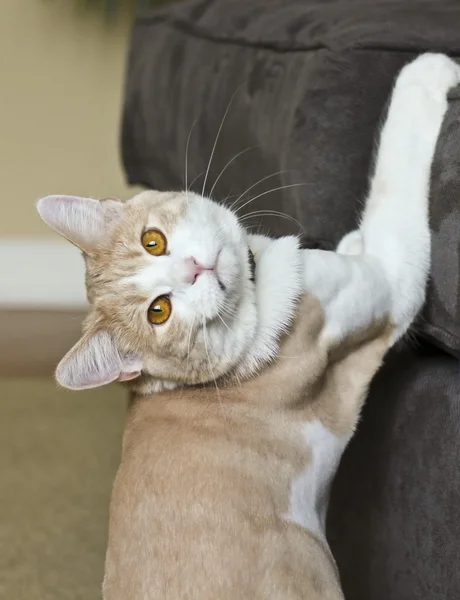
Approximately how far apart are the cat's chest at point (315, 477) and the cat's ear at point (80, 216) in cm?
46

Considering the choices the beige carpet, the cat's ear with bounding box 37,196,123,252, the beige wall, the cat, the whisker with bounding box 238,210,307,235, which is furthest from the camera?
the beige wall

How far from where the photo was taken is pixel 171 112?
6.00 ft

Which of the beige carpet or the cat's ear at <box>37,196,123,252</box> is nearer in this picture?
the cat's ear at <box>37,196,123,252</box>

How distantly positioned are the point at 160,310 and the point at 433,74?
0.53 m

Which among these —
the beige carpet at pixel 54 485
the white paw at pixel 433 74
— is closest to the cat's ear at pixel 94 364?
the white paw at pixel 433 74

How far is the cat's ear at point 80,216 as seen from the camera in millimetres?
1135

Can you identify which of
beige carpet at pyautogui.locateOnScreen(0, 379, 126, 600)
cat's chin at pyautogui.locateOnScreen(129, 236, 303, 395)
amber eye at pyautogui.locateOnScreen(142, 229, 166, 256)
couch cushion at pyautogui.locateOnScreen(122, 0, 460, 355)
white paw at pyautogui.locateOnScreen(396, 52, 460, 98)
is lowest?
beige carpet at pyautogui.locateOnScreen(0, 379, 126, 600)

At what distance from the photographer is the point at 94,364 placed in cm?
112

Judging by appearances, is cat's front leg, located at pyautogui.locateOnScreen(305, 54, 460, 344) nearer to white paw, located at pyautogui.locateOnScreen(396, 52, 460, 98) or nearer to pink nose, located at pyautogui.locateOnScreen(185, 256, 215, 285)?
white paw, located at pyautogui.locateOnScreen(396, 52, 460, 98)

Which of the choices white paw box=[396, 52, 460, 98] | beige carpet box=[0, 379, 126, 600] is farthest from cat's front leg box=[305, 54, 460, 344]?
beige carpet box=[0, 379, 126, 600]

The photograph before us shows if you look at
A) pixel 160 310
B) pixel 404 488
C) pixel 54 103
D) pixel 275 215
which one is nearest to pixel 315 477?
pixel 404 488

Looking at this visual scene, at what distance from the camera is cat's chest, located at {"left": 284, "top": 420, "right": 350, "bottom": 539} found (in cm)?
111

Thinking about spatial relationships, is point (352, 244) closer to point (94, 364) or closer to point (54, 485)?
point (94, 364)

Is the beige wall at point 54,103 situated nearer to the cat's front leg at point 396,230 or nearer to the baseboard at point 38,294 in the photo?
the baseboard at point 38,294
